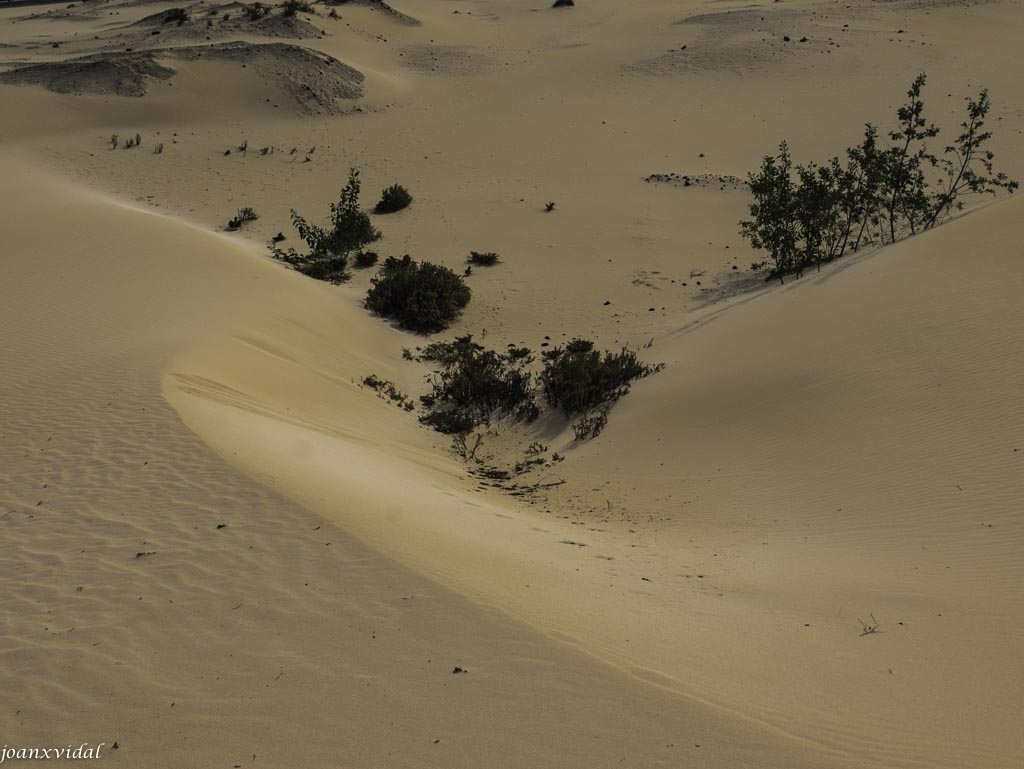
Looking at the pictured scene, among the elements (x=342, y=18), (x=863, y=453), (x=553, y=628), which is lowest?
(x=553, y=628)

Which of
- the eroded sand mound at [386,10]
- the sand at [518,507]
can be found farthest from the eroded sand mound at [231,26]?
the sand at [518,507]

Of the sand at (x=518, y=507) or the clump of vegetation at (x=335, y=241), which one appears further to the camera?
the clump of vegetation at (x=335, y=241)

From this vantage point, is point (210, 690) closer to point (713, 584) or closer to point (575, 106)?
point (713, 584)

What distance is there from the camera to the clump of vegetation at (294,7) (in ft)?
113

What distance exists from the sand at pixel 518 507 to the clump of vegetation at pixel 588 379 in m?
0.45

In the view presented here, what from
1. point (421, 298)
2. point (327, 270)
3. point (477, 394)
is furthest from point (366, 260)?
point (477, 394)

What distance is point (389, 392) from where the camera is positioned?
11523mm

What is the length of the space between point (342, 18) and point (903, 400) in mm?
34453

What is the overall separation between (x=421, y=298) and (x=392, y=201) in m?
7.43

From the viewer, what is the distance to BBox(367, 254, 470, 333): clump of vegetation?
47.2ft

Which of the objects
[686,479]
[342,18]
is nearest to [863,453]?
[686,479]

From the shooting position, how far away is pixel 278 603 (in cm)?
488

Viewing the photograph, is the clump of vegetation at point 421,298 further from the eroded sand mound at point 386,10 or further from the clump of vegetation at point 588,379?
the eroded sand mound at point 386,10

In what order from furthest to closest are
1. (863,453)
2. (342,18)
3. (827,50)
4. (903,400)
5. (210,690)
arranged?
(342,18) → (827,50) → (903,400) → (863,453) → (210,690)
